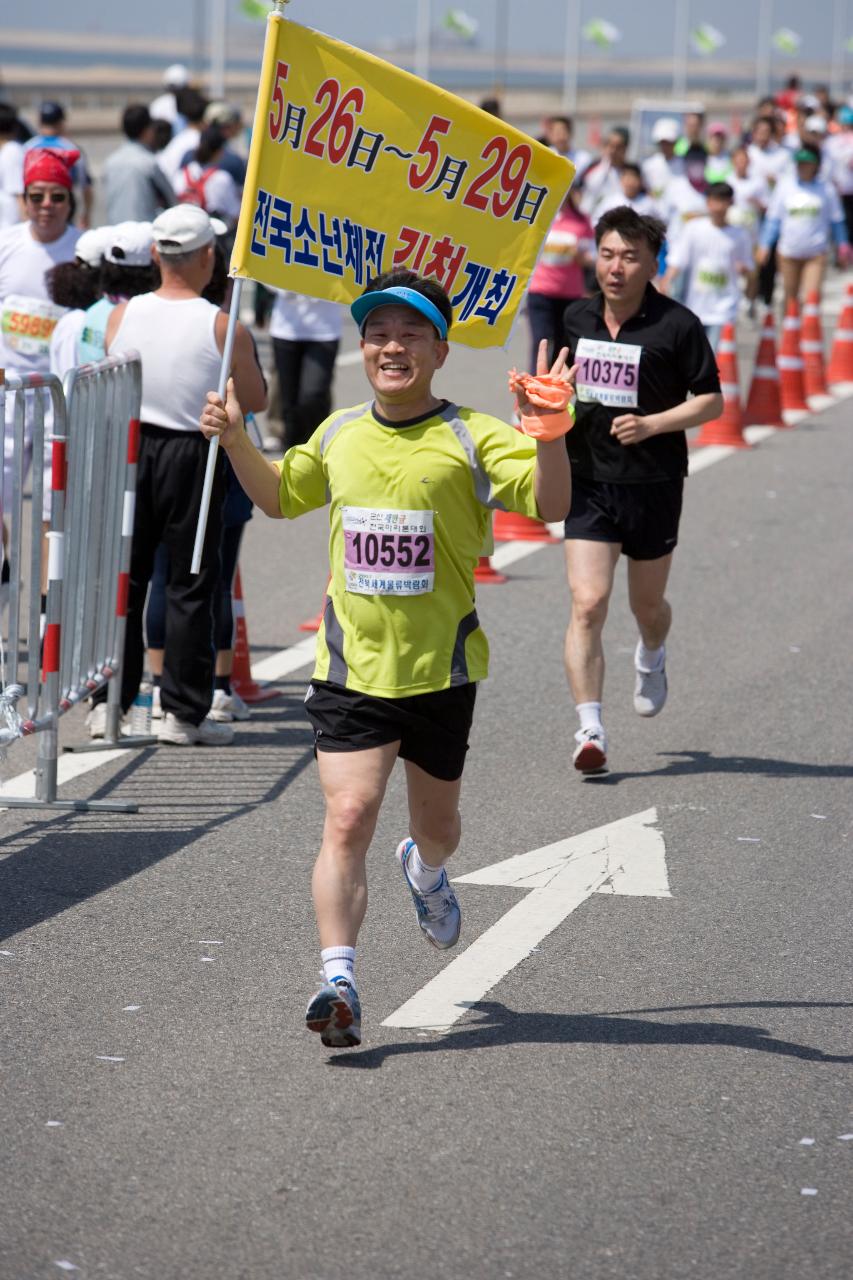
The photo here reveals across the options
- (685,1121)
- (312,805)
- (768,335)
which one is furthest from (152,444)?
(768,335)

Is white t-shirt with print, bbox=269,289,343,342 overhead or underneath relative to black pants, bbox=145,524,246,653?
overhead

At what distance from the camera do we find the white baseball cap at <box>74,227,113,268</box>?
8.25 m

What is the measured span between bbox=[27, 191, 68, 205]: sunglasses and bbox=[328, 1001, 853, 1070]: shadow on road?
5.37 m

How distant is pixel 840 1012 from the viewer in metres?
5.41

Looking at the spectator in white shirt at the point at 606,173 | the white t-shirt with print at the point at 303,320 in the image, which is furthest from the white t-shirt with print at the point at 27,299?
the spectator in white shirt at the point at 606,173

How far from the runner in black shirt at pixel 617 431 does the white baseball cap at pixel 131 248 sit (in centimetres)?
165

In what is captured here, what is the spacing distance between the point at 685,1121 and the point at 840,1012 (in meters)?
0.90

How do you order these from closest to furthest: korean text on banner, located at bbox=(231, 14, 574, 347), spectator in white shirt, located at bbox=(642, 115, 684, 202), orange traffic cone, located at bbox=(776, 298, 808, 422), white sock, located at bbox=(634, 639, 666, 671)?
korean text on banner, located at bbox=(231, 14, 574, 347)
white sock, located at bbox=(634, 639, 666, 671)
orange traffic cone, located at bbox=(776, 298, 808, 422)
spectator in white shirt, located at bbox=(642, 115, 684, 202)

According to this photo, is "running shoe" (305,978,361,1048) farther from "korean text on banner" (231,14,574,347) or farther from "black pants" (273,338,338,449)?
"black pants" (273,338,338,449)

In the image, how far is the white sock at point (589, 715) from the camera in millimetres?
7680

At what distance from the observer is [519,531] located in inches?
496

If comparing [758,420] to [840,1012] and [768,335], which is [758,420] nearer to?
[768,335]

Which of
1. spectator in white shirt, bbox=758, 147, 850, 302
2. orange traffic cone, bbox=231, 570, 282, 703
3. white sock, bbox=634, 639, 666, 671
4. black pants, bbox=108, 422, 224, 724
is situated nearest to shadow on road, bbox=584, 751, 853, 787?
white sock, bbox=634, 639, 666, 671

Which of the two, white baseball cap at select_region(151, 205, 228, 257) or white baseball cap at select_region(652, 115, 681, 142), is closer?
white baseball cap at select_region(151, 205, 228, 257)
